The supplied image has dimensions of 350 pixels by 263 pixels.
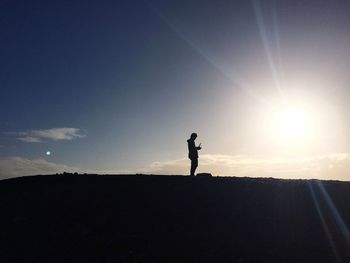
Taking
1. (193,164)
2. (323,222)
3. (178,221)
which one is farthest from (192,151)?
(323,222)

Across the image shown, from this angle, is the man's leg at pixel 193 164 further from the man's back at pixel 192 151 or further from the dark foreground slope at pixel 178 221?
the dark foreground slope at pixel 178 221

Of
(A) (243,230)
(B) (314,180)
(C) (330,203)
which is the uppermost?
(B) (314,180)

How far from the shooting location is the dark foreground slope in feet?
52.5

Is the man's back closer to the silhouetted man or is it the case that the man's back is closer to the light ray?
the silhouetted man

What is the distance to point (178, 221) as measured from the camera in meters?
18.0

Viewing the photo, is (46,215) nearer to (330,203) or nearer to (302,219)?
(302,219)

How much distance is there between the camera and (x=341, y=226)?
17.8 m

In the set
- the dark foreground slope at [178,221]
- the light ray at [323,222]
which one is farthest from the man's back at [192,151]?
the light ray at [323,222]

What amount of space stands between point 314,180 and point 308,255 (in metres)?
8.98

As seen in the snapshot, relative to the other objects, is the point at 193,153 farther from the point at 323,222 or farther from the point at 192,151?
the point at 323,222

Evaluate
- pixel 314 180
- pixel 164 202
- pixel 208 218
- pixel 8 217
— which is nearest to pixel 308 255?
pixel 208 218

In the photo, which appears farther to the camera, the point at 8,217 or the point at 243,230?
the point at 8,217

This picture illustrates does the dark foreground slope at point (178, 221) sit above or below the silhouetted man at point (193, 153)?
below

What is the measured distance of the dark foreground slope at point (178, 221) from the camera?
16.0 meters
